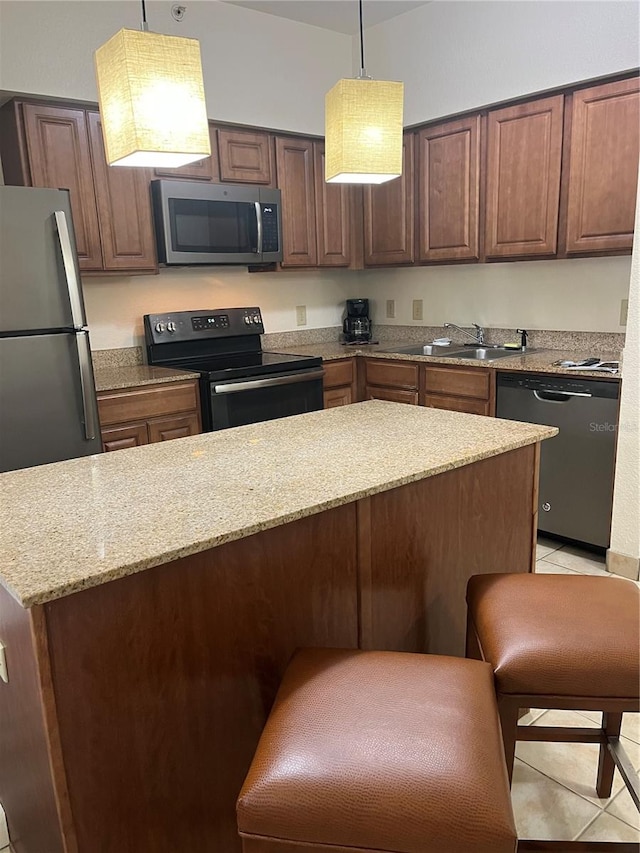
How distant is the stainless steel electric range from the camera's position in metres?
3.35

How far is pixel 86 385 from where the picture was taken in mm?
2799

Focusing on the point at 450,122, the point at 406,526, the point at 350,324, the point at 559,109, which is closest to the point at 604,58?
the point at 559,109

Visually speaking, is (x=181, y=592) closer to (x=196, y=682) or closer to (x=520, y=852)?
(x=196, y=682)

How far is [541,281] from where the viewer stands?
11.9 feet

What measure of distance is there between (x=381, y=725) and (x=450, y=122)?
3468mm

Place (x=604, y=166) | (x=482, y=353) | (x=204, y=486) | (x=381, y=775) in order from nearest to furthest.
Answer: (x=381, y=775), (x=204, y=486), (x=604, y=166), (x=482, y=353)

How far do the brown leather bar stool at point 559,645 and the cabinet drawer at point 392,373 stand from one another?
2246mm

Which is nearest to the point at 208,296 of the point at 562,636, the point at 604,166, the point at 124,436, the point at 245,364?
the point at 245,364

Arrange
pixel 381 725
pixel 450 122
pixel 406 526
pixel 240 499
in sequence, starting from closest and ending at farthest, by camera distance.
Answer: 1. pixel 381 725
2. pixel 240 499
3. pixel 406 526
4. pixel 450 122

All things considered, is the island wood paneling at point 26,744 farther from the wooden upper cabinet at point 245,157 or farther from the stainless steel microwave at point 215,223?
the wooden upper cabinet at point 245,157

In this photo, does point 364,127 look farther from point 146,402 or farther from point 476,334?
point 476,334

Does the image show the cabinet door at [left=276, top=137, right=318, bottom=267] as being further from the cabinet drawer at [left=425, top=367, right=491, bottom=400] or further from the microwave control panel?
the cabinet drawer at [left=425, top=367, right=491, bottom=400]

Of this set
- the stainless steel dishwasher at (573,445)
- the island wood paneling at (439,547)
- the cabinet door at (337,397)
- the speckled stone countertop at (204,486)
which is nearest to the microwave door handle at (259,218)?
the cabinet door at (337,397)

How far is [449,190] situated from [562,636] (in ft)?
9.71
